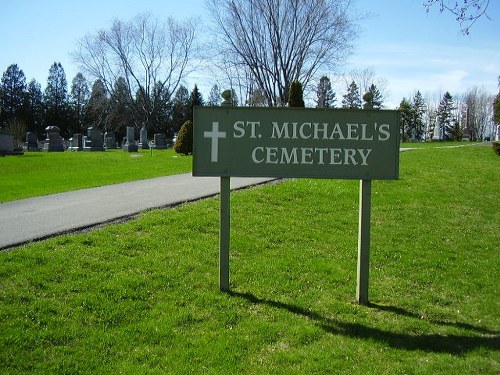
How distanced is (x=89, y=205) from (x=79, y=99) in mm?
72080

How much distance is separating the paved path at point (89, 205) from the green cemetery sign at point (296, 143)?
9.90 ft

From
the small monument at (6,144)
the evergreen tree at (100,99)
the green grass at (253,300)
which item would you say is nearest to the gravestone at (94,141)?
the small monument at (6,144)

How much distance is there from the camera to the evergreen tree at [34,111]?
222ft

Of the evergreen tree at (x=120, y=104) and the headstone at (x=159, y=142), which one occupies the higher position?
the evergreen tree at (x=120, y=104)

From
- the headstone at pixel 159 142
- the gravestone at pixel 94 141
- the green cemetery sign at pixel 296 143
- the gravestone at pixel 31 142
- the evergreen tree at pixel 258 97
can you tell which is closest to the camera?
the green cemetery sign at pixel 296 143

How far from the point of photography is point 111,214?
25.2 ft

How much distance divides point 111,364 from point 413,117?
76.7 meters

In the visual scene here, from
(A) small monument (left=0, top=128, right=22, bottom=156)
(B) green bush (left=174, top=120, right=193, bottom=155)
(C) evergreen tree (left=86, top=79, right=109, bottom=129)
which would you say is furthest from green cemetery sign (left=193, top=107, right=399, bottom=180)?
(C) evergreen tree (left=86, top=79, right=109, bottom=129)

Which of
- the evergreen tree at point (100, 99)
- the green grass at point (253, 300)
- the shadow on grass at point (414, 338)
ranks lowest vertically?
the shadow on grass at point (414, 338)

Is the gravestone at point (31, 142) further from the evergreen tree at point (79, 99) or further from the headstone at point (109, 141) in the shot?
the evergreen tree at point (79, 99)

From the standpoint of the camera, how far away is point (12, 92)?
226 feet

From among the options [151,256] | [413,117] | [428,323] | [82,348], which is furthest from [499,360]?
[413,117]

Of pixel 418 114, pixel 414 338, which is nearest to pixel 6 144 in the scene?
pixel 414 338

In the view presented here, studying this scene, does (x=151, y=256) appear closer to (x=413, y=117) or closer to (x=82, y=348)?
(x=82, y=348)
